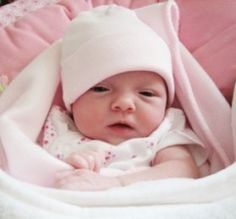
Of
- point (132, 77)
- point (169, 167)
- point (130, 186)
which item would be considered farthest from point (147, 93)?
point (130, 186)

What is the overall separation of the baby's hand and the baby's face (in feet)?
0.32

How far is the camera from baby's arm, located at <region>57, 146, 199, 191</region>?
960mm

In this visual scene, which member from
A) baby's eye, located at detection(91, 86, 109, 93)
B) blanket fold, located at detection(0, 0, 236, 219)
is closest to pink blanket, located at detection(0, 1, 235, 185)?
blanket fold, located at detection(0, 0, 236, 219)

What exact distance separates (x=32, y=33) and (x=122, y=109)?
1.25 ft

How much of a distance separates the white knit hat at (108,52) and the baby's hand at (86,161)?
0.54 feet

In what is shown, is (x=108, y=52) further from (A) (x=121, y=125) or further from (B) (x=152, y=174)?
(B) (x=152, y=174)

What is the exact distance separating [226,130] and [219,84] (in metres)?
0.11

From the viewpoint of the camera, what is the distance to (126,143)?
3.72 feet

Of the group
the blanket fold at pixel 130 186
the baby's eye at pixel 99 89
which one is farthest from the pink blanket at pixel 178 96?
the baby's eye at pixel 99 89

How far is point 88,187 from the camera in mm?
950

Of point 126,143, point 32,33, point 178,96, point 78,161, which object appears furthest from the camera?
point 32,33

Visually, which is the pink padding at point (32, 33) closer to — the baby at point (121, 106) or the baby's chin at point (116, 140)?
the baby at point (121, 106)

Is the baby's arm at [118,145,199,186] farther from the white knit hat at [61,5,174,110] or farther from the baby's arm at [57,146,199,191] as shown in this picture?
the white knit hat at [61,5,174,110]

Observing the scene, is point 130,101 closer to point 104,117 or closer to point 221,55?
point 104,117
